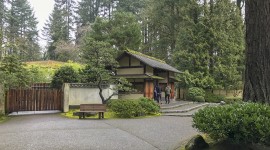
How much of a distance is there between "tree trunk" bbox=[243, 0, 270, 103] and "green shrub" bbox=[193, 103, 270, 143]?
99 cm

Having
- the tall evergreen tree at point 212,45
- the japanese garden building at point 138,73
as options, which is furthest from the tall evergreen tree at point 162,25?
the japanese garden building at point 138,73

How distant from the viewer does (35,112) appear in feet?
59.8

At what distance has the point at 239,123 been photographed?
6.04 metres

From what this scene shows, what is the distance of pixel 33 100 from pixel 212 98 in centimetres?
2076

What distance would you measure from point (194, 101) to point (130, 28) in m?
12.3

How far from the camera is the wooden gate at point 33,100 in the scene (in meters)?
17.4

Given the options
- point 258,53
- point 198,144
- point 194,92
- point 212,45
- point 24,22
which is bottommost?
point 198,144

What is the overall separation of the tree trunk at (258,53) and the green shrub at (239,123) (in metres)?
0.99

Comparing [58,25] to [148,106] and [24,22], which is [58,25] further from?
[148,106]

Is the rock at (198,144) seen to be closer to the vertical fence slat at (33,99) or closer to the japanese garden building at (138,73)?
the vertical fence slat at (33,99)

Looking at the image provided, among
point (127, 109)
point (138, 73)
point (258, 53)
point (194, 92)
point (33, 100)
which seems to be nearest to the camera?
point (258, 53)

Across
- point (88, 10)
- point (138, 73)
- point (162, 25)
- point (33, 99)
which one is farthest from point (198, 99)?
point (88, 10)

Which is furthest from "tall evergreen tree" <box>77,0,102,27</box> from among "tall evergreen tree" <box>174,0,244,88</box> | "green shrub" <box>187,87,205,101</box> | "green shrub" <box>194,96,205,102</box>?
"green shrub" <box>194,96,205,102</box>

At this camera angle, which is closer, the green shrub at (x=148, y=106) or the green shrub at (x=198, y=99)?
the green shrub at (x=148, y=106)
